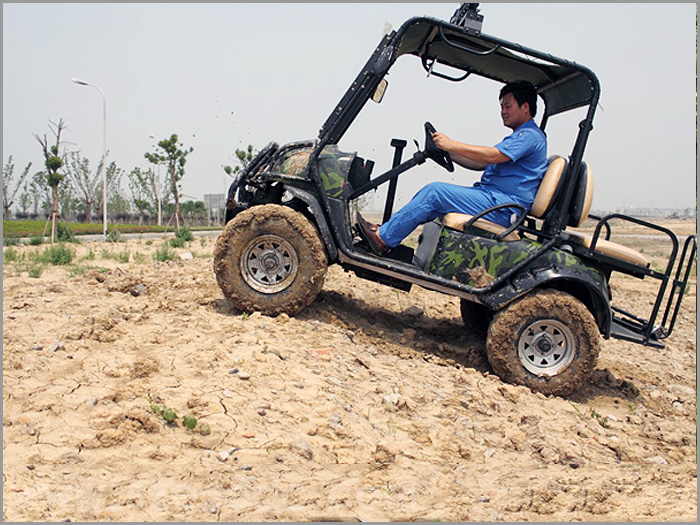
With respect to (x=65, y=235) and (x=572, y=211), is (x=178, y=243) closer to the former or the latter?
(x=65, y=235)

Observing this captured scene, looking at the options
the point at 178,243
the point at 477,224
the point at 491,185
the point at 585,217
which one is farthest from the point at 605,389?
the point at 178,243

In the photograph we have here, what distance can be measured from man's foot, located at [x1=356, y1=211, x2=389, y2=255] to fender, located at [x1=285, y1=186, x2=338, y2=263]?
0.48 metres

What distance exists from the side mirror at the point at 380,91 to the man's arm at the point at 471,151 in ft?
2.27

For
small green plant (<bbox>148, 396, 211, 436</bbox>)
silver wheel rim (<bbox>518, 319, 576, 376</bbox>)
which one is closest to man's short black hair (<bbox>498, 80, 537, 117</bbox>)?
silver wheel rim (<bbox>518, 319, 576, 376</bbox>)

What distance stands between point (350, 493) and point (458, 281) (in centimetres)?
296

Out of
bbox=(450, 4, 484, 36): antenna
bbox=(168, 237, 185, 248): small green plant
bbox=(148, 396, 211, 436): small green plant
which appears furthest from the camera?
bbox=(168, 237, 185, 248): small green plant

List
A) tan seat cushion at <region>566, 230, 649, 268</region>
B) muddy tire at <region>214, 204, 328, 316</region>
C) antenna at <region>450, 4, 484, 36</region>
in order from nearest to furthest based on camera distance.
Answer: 1. antenna at <region>450, 4, 484, 36</region>
2. tan seat cushion at <region>566, 230, 649, 268</region>
3. muddy tire at <region>214, 204, 328, 316</region>

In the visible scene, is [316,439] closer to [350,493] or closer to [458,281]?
[350,493]

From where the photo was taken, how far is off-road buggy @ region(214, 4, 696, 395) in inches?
229

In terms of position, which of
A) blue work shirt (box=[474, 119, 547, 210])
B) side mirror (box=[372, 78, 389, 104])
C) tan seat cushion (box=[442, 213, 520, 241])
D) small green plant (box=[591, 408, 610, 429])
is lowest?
small green plant (box=[591, 408, 610, 429])

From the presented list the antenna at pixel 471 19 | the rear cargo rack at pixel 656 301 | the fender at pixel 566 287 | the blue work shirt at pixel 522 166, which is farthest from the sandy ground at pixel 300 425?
the antenna at pixel 471 19

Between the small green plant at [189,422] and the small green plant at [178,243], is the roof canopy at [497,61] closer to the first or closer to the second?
the small green plant at [189,422]

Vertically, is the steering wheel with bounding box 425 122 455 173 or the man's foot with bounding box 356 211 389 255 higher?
the steering wheel with bounding box 425 122 455 173

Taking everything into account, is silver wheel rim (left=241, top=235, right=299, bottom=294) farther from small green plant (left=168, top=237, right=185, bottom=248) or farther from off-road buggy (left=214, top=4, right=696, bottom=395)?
small green plant (left=168, top=237, right=185, bottom=248)
